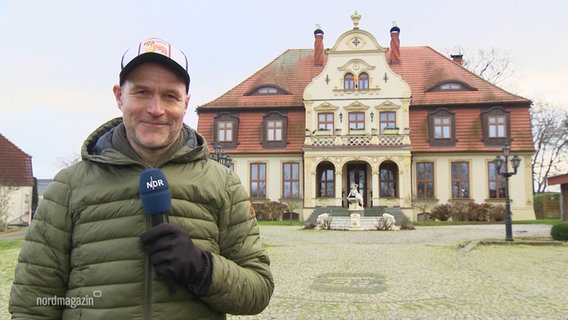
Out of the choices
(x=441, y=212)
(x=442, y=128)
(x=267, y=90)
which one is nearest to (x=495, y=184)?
(x=441, y=212)

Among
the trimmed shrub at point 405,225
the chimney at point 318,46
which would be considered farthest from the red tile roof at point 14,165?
the trimmed shrub at point 405,225

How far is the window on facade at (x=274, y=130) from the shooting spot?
29.8 m

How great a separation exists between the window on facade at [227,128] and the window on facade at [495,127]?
15.4m

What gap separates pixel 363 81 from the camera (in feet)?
95.0

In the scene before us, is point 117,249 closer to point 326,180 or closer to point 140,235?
point 140,235

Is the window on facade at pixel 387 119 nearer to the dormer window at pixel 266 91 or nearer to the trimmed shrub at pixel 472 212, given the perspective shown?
the trimmed shrub at pixel 472 212

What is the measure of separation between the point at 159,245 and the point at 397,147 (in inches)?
1040

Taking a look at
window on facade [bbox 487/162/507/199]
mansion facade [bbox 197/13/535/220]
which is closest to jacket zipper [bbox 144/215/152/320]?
mansion facade [bbox 197/13/535/220]

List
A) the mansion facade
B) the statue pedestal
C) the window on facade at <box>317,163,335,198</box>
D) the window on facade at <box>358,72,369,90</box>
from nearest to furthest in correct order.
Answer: the statue pedestal < the mansion facade < the window on facade at <box>358,72,369,90</box> < the window on facade at <box>317,163,335,198</box>

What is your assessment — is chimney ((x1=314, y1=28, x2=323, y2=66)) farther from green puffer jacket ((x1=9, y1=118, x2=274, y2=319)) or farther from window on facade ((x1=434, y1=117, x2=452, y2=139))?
green puffer jacket ((x1=9, y1=118, x2=274, y2=319))

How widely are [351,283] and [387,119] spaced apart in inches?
865

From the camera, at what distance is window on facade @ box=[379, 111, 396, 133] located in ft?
93.5

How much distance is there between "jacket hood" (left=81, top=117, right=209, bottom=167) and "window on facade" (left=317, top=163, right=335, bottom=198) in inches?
1079

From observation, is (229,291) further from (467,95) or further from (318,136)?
(467,95)
